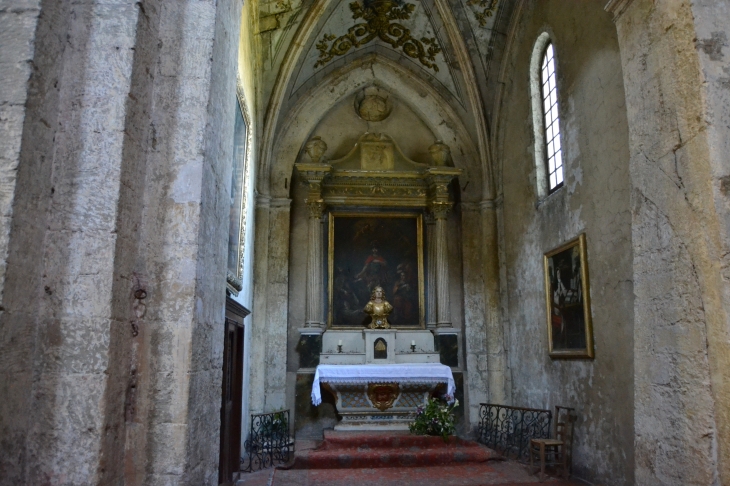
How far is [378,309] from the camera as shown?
992 centimetres

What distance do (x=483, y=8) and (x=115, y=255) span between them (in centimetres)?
805

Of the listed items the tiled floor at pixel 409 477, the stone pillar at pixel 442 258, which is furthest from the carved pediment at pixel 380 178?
the tiled floor at pixel 409 477

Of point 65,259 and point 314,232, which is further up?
point 314,232

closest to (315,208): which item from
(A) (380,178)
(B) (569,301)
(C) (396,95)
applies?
(A) (380,178)

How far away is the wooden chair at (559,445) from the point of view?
271 inches

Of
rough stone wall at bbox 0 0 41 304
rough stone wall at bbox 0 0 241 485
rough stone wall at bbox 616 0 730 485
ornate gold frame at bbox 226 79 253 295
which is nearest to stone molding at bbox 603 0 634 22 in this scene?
rough stone wall at bbox 616 0 730 485

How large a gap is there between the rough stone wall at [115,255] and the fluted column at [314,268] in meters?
6.32

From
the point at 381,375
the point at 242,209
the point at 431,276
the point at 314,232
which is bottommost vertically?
the point at 381,375

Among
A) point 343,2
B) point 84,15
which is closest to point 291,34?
point 343,2

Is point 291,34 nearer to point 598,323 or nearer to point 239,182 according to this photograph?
point 239,182

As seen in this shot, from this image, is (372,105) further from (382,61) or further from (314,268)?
(314,268)

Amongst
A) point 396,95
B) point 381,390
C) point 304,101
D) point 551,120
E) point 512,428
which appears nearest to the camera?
point 551,120

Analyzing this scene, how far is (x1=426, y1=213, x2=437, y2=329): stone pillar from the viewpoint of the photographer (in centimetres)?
1025

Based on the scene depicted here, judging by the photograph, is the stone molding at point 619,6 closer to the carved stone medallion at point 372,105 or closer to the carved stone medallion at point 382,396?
the carved stone medallion at point 382,396
